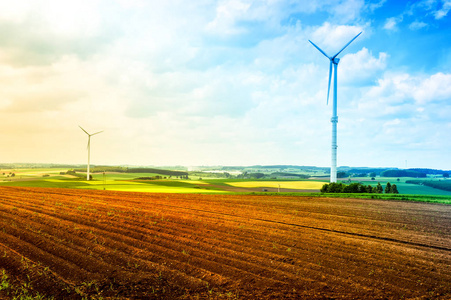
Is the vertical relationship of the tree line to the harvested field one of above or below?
above

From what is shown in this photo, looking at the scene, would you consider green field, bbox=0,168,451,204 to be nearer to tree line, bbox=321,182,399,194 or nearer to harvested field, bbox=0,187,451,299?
tree line, bbox=321,182,399,194

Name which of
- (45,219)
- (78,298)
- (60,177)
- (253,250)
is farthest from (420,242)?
(60,177)

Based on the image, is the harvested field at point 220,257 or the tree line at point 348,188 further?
the tree line at point 348,188

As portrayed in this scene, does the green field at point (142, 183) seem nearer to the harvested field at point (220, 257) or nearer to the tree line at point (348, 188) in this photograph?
the tree line at point (348, 188)

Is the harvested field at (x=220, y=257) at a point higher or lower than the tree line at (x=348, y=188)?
lower

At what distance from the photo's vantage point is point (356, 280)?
9750mm

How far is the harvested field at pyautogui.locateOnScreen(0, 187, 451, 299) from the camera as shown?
9.02 meters

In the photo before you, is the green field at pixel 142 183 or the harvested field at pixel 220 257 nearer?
the harvested field at pixel 220 257

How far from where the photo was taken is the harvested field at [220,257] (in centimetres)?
902

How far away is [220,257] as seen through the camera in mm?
11422

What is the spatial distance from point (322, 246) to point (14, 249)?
12.2 metres

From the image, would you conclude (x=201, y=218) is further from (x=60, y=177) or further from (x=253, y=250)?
(x=60, y=177)

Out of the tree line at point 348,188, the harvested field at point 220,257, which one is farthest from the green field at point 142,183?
the harvested field at point 220,257

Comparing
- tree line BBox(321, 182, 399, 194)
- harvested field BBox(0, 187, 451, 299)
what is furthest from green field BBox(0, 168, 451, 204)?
harvested field BBox(0, 187, 451, 299)
